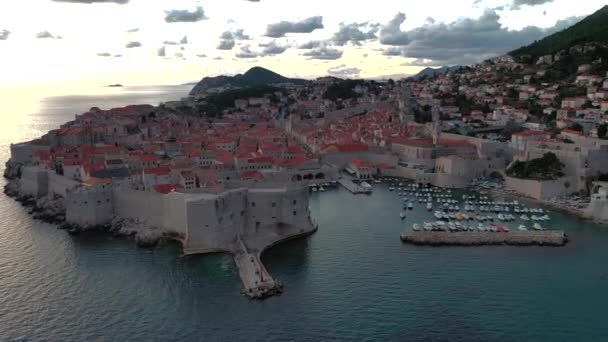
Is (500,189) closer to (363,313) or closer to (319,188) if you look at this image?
(319,188)

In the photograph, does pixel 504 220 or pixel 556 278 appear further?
pixel 504 220

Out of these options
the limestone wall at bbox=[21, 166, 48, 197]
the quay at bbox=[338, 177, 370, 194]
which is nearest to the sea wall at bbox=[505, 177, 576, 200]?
the quay at bbox=[338, 177, 370, 194]

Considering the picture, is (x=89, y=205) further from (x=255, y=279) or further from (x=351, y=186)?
(x=351, y=186)

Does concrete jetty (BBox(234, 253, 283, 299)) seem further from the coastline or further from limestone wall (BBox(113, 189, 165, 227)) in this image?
the coastline

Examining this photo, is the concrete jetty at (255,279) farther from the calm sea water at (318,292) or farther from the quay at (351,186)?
the quay at (351,186)

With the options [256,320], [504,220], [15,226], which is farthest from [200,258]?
[504,220]

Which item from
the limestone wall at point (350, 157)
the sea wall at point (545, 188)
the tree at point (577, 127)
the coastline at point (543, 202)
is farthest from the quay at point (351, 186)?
the tree at point (577, 127)

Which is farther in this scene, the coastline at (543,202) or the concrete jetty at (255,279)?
the coastline at (543,202)

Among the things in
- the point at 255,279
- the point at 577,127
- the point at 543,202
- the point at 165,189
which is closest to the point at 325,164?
the point at 543,202
